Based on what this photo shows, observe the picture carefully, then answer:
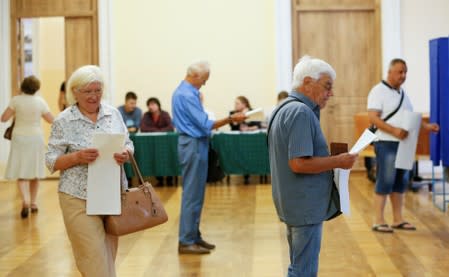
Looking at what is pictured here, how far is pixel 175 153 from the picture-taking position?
39.2ft

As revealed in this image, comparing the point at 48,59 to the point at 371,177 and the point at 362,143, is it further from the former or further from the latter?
the point at 362,143

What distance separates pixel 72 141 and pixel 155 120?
27.7ft

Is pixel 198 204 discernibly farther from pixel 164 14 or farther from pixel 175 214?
pixel 164 14

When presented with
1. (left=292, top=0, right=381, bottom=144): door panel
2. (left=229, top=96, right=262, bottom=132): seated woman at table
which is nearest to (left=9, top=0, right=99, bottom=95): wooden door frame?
(left=229, top=96, right=262, bottom=132): seated woman at table

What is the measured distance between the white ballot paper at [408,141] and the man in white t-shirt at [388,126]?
2.0 inches

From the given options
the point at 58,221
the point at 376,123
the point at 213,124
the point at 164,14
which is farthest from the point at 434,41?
the point at 164,14

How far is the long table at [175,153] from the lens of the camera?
39.0 ft

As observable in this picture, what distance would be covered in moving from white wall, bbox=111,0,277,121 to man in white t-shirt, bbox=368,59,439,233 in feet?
21.2

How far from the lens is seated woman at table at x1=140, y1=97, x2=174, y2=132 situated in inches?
497

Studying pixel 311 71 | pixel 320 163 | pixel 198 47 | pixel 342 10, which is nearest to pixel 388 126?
pixel 311 71

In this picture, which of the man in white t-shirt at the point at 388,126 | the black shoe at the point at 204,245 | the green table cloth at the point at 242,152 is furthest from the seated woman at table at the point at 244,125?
the black shoe at the point at 204,245

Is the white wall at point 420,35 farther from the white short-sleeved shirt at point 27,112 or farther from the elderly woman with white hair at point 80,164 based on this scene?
the elderly woman with white hair at point 80,164

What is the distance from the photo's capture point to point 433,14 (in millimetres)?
12953

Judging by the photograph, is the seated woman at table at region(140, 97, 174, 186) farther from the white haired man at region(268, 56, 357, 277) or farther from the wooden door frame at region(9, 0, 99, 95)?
the white haired man at region(268, 56, 357, 277)
